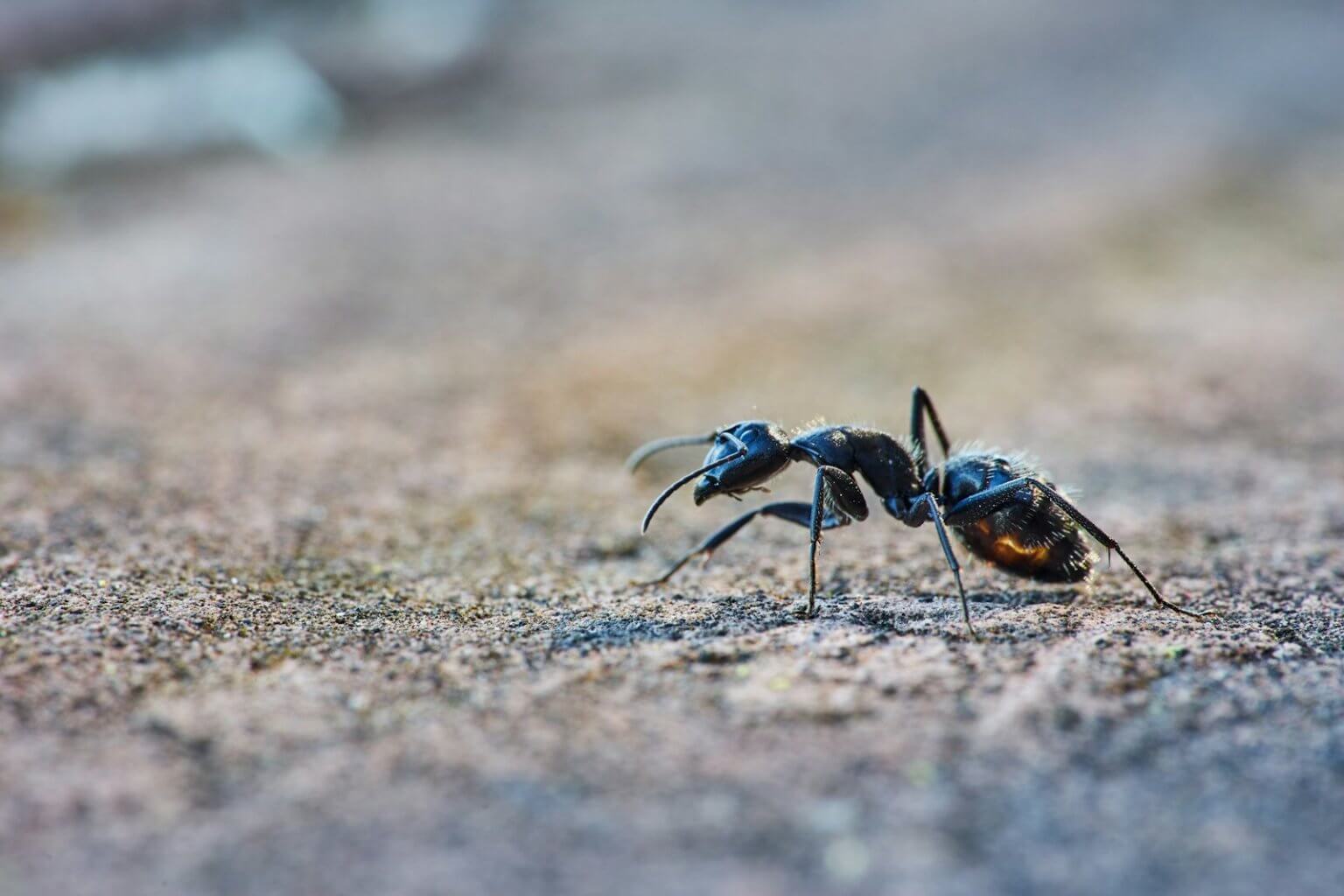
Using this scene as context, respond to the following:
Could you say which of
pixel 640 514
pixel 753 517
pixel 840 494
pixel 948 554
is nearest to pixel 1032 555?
pixel 948 554

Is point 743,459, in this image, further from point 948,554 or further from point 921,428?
point 921,428

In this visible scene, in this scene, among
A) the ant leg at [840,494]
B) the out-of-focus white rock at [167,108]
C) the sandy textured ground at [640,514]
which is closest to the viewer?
the sandy textured ground at [640,514]

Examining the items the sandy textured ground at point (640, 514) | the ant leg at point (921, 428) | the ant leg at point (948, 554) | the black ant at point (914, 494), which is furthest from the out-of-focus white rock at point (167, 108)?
the ant leg at point (948, 554)

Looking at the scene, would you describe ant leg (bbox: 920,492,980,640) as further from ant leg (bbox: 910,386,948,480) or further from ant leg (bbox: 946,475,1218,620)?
ant leg (bbox: 910,386,948,480)

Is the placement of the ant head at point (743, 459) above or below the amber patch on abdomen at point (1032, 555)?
above

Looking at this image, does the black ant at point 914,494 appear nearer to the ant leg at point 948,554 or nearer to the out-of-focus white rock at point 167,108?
the ant leg at point 948,554

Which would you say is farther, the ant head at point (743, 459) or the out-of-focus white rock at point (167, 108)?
the out-of-focus white rock at point (167, 108)
